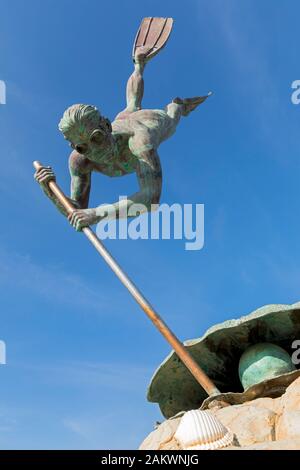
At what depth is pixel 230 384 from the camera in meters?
5.32

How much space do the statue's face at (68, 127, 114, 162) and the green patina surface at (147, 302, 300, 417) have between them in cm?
215

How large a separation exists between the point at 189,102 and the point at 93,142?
1.89 meters

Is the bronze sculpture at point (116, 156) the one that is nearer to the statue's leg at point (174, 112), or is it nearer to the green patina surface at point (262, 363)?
the statue's leg at point (174, 112)

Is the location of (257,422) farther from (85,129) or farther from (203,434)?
(85,129)

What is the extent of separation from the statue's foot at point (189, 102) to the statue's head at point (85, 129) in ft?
4.78

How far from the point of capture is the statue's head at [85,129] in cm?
545

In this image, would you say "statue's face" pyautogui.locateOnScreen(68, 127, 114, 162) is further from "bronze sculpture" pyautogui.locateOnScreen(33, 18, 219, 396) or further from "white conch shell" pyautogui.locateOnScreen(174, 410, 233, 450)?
"white conch shell" pyautogui.locateOnScreen(174, 410, 233, 450)

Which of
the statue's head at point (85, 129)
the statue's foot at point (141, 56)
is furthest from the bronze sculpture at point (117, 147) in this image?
the statue's foot at point (141, 56)

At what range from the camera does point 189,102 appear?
23.1ft

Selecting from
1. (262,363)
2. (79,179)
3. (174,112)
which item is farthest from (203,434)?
(174,112)

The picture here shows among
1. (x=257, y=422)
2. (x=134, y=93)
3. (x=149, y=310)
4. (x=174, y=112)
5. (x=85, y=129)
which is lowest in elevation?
(x=257, y=422)

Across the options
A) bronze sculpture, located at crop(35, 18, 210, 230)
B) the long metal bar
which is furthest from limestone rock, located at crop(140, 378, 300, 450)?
bronze sculpture, located at crop(35, 18, 210, 230)
